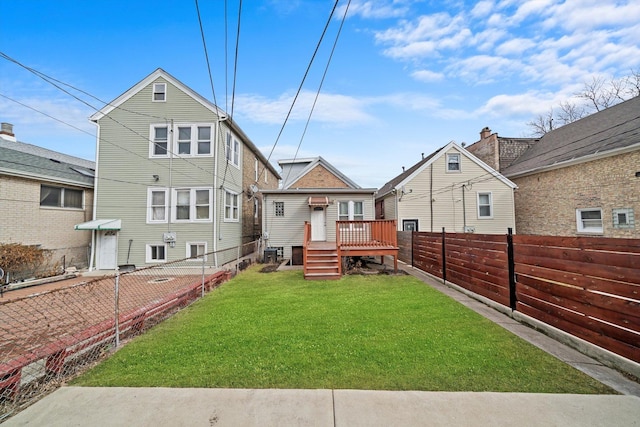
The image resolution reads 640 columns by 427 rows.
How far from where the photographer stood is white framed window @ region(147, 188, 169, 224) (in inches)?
444

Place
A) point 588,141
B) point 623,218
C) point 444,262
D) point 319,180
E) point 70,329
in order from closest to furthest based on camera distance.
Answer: point 70,329
point 444,262
point 623,218
point 588,141
point 319,180

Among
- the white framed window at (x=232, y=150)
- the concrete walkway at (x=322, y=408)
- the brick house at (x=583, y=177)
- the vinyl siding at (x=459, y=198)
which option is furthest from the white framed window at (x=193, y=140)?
the brick house at (x=583, y=177)

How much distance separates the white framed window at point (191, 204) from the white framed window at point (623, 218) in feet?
55.7

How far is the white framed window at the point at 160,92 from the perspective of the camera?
37.8ft

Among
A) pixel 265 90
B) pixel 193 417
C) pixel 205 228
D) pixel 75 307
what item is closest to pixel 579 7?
pixel 265 90

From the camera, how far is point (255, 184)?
1673 cm

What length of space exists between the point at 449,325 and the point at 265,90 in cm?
909

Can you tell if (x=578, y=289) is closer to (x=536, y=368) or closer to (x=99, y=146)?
(x=536, y=368)

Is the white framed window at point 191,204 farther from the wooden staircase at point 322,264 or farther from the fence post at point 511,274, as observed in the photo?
the fence post at point 511,274

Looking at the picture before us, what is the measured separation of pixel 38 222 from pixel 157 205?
154 inches

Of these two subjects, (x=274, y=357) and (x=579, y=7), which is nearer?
(x=274, y=357)

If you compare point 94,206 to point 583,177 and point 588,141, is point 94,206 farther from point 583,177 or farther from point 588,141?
point 588,141

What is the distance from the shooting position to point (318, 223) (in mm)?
13328

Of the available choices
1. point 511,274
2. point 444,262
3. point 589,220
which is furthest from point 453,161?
point 511,274
